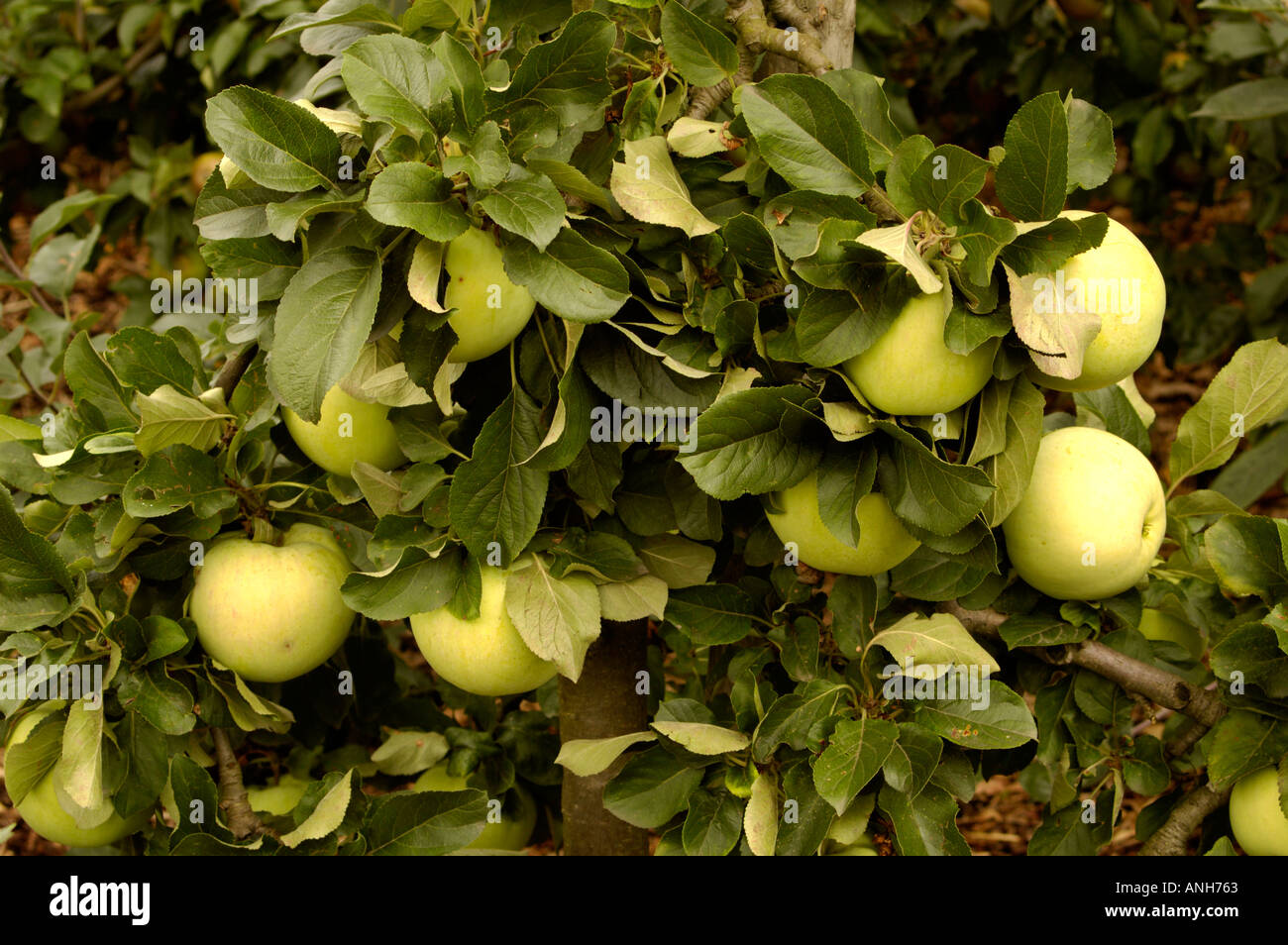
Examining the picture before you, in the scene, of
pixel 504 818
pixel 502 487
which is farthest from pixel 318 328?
pixel 504 818

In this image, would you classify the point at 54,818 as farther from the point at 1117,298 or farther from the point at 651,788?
the point at 1117,298

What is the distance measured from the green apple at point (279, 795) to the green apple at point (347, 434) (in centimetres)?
46

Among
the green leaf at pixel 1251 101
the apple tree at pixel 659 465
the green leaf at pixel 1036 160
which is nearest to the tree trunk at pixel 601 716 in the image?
the apple tree at pixel 659 465

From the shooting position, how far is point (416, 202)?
2.87 feet

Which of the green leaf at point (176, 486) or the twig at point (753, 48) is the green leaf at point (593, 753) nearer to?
the green leaf at point (176, 486)

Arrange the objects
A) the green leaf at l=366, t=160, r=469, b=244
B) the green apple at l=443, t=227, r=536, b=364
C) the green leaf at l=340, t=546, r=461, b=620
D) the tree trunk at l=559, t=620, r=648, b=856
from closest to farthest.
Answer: the green leaf at l=366, t=160, r=469, b=244 < the green apple at l=443, t=227, r=536, b=364 < the green leaf at l=340, t=546, r=461, b=620 < the tree trunk at l=559, t=620, r=648, b=856

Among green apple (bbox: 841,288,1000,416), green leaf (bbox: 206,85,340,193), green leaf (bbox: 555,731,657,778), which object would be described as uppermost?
green leaf (bbox: 206,85,340,193)

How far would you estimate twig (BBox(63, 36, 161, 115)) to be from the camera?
2.73 metres

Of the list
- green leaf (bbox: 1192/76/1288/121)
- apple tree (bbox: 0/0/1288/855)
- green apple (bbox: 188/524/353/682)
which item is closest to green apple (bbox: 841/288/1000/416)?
apple tree (bbox: 0/0/1288/855)

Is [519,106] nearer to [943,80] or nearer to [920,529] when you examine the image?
[920,529]

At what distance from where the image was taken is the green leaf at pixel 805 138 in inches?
36.8

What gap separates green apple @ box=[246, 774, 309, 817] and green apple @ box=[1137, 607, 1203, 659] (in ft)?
3.25

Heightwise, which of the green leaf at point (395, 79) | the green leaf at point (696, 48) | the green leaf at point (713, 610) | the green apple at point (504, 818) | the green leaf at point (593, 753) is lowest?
the green apple at point (504, 818)

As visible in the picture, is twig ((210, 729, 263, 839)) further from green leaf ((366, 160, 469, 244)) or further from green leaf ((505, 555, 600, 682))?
green leaf ((366, 160, 469, 244))
